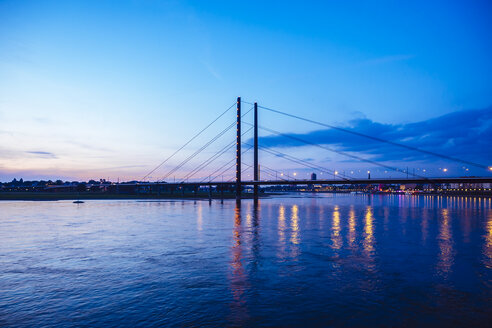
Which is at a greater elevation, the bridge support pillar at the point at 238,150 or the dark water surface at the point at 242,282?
the bridge support pillar at the point at 238,150

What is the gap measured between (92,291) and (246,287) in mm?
4718

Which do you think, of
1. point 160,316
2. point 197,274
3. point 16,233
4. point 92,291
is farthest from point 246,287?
point 16,233

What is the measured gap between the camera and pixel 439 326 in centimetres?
768

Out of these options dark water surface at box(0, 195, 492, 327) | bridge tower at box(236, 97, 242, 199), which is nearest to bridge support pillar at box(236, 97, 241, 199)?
bridge tower at box(236, 97, 242, 199)

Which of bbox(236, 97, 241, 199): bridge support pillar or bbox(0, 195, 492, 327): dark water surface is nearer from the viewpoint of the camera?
bbox(0, 195, 492, 327): dark water surface

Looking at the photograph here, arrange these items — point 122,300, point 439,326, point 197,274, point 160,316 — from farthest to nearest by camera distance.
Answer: point 197,274, point 122,300, point 160,316, point 439,326

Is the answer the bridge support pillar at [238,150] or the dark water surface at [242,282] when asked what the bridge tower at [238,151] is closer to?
the bridge support pillar at [238,150]

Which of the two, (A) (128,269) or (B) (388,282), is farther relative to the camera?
(A) (128,269)

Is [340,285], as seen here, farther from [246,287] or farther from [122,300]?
[122,300]

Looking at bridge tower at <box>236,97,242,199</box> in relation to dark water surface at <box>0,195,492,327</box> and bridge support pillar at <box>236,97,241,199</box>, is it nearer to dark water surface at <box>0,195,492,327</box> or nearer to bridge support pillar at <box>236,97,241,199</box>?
bridge support pillar at <box>236,97,241,199</box>

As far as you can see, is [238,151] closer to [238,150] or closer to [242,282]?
[238,150]

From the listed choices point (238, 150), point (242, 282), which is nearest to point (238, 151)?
point (238, 150)

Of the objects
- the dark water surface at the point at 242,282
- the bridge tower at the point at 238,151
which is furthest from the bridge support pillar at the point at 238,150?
the dark water surface at the point at 242,282

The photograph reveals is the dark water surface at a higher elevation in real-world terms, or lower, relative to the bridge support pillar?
lower
